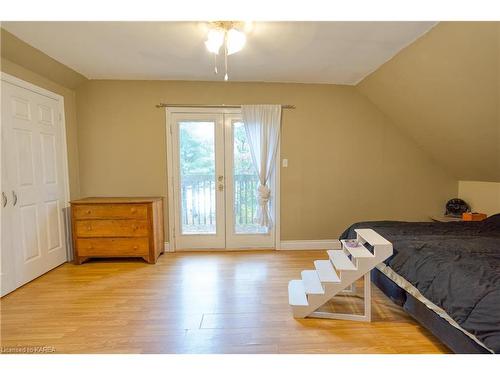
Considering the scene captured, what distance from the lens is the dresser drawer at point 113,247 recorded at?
310 cm

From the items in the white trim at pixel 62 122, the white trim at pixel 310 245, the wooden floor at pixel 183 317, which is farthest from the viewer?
the white trim at pixel 310 245

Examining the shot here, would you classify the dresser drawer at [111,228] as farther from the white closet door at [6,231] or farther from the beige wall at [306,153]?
the white closet door at [6,231]

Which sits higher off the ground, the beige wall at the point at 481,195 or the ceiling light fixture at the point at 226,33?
the ceiling light fixture at the point at 226,33

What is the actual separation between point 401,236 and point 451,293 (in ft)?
3.15

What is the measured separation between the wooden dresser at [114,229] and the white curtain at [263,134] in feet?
4.82

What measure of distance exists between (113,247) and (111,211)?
45cm

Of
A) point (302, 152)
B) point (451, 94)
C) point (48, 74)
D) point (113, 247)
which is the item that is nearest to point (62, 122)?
point (48, 74)

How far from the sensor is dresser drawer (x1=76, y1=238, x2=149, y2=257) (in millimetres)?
3098

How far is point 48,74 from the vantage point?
2.83 metres

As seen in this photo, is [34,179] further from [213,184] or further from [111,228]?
[213,184]

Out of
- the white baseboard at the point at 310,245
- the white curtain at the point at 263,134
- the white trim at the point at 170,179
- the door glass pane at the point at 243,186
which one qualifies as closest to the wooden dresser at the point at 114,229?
the white trim at the point at 170,179

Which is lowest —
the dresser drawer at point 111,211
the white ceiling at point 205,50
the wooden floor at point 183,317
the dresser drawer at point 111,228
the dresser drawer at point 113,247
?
the wooden floor at point 183,317

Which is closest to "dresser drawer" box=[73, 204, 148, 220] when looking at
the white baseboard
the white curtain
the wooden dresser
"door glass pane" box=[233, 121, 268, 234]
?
the wooden dresser
